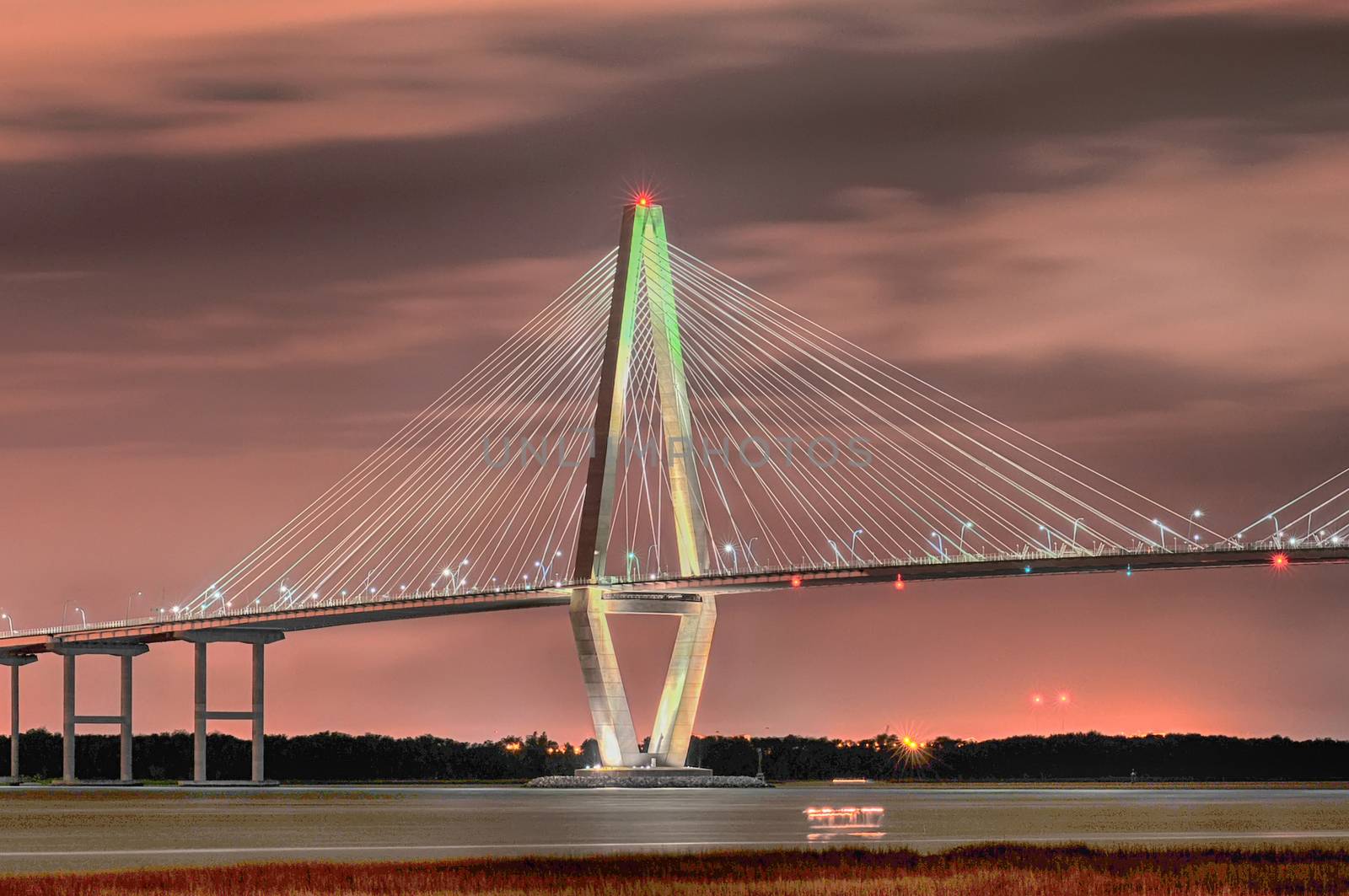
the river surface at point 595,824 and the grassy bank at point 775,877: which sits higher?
the river surface at point 595,824

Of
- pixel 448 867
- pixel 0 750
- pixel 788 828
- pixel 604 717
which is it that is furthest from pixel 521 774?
pixel 448 867

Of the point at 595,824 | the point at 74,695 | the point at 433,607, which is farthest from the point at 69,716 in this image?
the point at 595,824

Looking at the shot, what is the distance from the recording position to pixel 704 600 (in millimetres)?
99812

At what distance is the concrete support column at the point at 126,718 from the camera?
129000 millimetres

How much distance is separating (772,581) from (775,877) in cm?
6124

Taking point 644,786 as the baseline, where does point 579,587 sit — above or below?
above

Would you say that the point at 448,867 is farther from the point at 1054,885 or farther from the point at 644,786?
the point at 644,786

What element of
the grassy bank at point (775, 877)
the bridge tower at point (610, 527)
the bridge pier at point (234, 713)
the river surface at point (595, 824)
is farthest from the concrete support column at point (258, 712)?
the grassy bank at point (775, 877)

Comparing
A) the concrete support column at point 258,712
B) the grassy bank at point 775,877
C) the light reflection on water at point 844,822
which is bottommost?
the grassy bank at point 775,877

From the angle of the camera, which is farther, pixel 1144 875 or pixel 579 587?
pixel 579 587

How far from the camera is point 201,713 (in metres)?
123

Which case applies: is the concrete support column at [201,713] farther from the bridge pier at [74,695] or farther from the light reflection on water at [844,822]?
Result: the light reflection on water at [844,822]

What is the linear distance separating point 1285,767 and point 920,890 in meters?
125

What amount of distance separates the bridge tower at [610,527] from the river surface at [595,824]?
12883 millimetres
